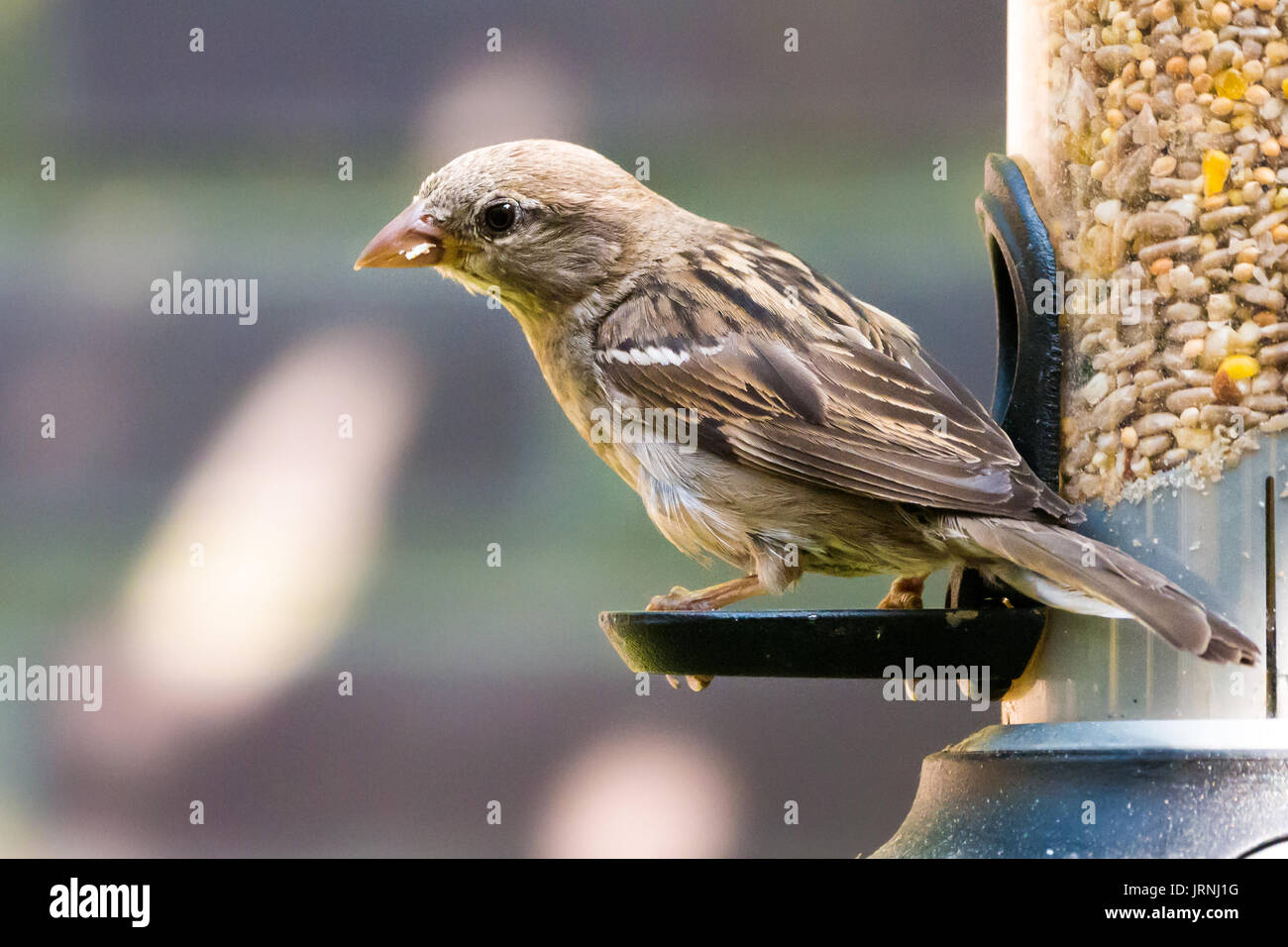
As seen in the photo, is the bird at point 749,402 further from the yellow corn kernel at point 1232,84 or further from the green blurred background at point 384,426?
the green blurred background at point 384,426

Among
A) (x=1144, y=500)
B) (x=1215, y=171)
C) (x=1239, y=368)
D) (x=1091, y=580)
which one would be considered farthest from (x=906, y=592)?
(x=1215, y=171)

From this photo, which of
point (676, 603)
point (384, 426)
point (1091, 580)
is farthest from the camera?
point (384, 426)

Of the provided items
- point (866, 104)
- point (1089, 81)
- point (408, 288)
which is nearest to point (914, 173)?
point (866, 104)

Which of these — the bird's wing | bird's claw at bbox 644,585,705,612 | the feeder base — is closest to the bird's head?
the bird's wing

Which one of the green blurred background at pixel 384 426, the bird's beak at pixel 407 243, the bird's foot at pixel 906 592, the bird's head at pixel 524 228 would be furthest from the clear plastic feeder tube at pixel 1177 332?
the green blurred background at pixel 384 426

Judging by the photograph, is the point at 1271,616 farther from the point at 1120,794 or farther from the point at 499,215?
the point at 499,215

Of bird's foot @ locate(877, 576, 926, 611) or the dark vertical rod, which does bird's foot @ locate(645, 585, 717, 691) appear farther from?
the dark vertical rod

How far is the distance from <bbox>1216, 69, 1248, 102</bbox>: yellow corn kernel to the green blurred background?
3038 mm

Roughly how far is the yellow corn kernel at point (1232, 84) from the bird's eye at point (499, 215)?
1.50 m

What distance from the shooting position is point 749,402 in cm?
337

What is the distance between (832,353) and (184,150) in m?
4.18

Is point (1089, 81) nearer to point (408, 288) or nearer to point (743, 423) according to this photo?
point (743, 423)

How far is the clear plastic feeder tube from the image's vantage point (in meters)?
Result: 3.00

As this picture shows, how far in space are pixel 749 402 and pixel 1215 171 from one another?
0.98 meters
